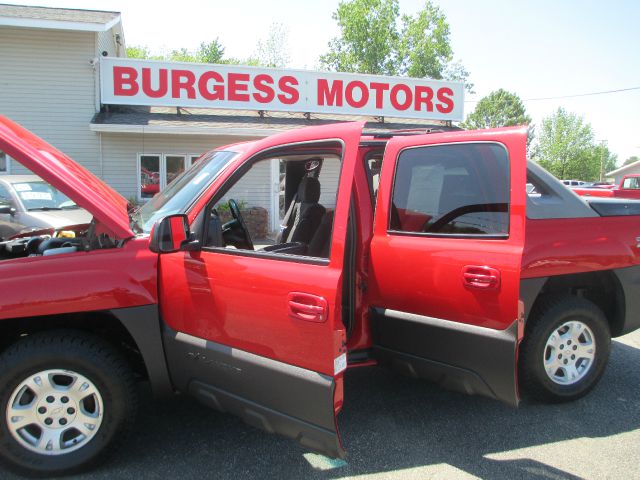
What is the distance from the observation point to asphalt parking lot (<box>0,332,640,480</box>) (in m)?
2.86

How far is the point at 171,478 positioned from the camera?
9.09 ft

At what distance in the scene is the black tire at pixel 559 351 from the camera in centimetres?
347

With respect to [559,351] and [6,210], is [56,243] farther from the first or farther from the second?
[6,210]

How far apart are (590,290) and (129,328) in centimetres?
333

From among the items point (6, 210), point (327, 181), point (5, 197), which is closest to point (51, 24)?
point (5, 197)

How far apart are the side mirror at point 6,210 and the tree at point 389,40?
3863 centimetres

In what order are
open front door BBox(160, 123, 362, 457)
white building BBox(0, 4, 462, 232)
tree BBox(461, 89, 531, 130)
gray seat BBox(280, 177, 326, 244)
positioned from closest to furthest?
open front door BBox(160, 123, 362, 457)
gray seat BBox(280, 177, 326, 244)
white building BBox(0, 4, 462, 232)
tree BBox(461, 89, 531, 130)

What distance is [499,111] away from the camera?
205 ft

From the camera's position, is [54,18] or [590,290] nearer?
[590,290]

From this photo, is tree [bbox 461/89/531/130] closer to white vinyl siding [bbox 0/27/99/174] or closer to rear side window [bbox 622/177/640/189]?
rear side window [bbox 622/177/640/189]

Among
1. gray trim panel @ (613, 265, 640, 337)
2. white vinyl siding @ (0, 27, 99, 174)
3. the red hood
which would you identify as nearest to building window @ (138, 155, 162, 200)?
→ white vinyl siding @ (0, 27, 99, 174)

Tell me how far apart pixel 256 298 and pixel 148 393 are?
1.82 m

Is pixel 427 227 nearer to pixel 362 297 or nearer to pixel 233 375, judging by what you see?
pixel 362 297

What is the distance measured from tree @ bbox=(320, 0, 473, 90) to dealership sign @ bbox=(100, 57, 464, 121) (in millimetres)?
29158
